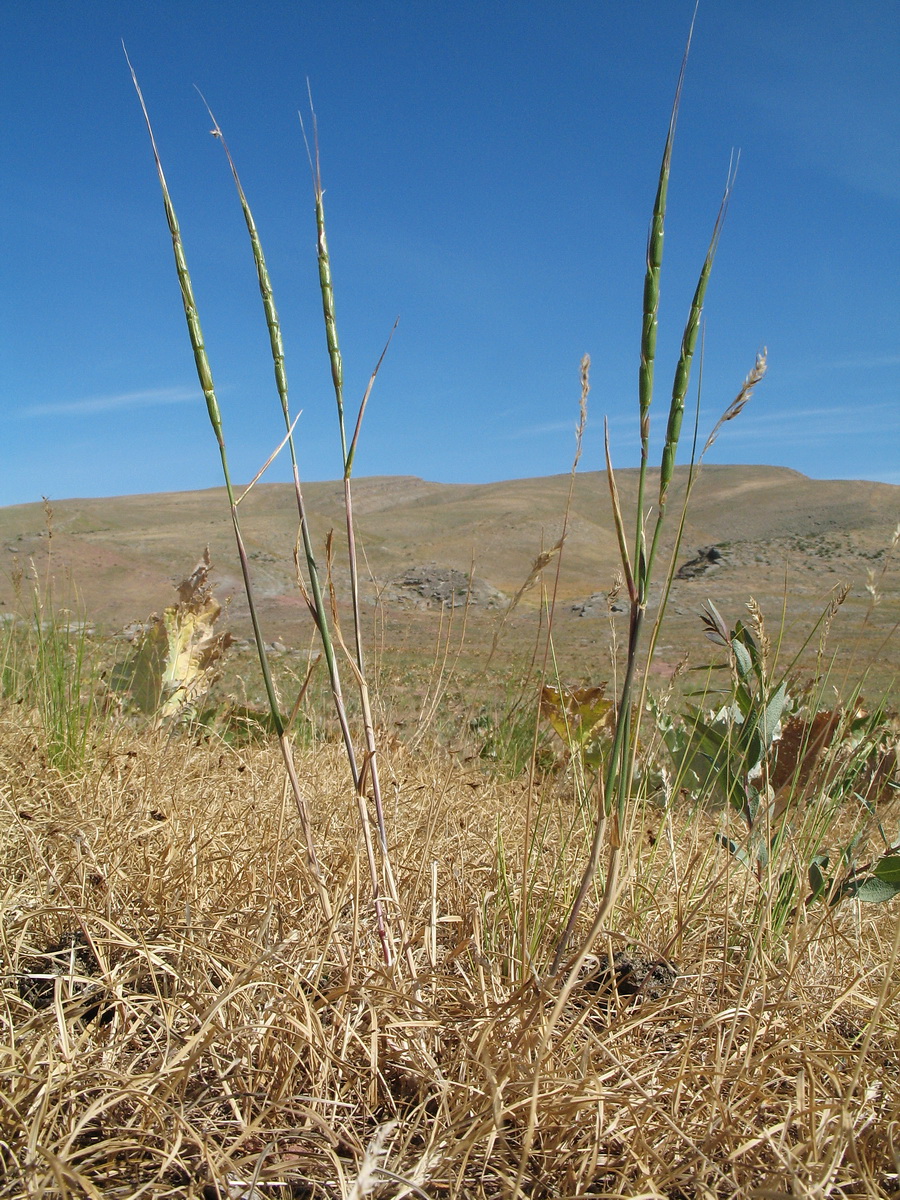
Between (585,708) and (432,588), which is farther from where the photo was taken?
(432,588)

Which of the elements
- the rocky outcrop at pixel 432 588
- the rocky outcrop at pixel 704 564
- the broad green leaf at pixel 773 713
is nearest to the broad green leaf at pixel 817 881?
the broad green leaf at pixel 773 713

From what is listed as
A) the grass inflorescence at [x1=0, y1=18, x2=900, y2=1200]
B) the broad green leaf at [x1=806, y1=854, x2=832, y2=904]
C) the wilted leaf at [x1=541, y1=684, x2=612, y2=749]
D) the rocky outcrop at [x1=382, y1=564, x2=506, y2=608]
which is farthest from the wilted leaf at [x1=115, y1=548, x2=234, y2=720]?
the rocky outcrop at [x1=382, y1=564, x2=506, y2=608]

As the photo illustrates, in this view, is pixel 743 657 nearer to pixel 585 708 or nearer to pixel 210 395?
pixel 585 708

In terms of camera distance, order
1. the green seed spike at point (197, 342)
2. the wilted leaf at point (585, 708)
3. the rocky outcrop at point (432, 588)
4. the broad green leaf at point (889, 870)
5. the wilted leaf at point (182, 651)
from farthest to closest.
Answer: the rocky outcrop at point (432, 588) < the wilted leaf at point (182, 651) < the wilted leaf at point (585, 708) < the broad green leaf at point (889, 870) < the green seed spike at point (197, 342)

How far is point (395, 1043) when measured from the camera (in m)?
1.20

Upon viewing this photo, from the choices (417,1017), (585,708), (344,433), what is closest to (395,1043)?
(417,1017)

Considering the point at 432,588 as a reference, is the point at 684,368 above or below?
above

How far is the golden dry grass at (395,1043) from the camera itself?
0.99 m

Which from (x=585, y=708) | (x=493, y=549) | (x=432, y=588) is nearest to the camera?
(x=585, y=708)

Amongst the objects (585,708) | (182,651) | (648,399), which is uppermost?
(648,399)

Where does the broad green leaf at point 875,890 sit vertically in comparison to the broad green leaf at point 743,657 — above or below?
below

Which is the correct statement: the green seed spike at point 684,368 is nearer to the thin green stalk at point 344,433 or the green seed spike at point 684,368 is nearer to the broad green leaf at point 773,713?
the thin green stalk at point 344,433

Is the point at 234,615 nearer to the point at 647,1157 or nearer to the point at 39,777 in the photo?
the point at 39,777

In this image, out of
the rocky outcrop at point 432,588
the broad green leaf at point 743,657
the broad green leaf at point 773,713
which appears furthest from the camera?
the rocky outcrop at point 432,588
